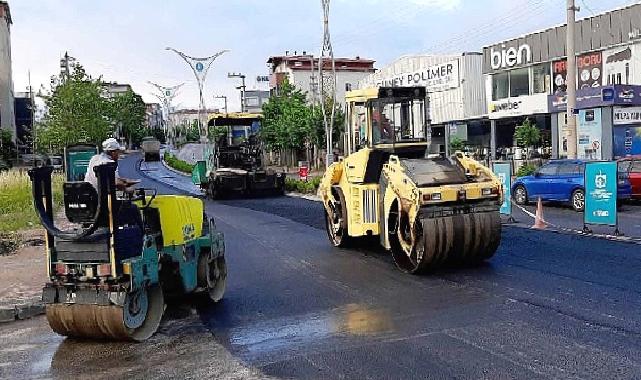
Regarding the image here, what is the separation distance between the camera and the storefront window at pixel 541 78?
36.3 meters

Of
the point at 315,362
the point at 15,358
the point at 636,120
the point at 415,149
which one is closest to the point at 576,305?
the point at 315,362

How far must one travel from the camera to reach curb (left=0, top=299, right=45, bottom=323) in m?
9.02

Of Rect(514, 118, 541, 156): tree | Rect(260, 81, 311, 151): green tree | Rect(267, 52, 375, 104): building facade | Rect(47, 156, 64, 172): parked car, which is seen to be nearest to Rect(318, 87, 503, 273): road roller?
Rect(47, 156, 64, 172): parked car

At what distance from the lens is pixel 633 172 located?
66.1 feet

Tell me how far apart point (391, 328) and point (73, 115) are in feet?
85.2

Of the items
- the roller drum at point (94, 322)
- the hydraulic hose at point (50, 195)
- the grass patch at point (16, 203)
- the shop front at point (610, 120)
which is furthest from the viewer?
the shop front at point (610, 120)

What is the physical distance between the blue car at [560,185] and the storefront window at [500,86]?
1857 centimetres

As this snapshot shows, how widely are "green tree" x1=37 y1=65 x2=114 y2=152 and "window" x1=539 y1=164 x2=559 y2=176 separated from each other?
18.1m

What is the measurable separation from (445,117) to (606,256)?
3384cm

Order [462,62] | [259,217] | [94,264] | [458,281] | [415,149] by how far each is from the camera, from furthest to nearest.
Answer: [462,62]
[259,217]
[415,149]
[458,281]
[94,264]

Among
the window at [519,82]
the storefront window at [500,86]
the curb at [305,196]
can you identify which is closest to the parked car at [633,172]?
the curb at [305,196]

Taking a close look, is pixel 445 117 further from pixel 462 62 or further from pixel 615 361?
pixel 615 361

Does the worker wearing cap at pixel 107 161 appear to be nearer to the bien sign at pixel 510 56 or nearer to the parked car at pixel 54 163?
the parked car at pixel 54 163

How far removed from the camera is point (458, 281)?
10.1 metres
